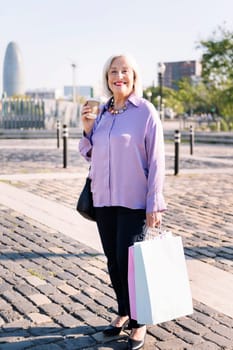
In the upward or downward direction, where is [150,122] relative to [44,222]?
upward

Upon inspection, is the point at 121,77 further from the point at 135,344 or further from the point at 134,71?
the point at 135,344

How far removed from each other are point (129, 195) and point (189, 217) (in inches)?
175

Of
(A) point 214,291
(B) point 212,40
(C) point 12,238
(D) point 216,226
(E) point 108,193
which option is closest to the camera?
(E) point 108,193

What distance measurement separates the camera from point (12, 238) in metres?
6.23

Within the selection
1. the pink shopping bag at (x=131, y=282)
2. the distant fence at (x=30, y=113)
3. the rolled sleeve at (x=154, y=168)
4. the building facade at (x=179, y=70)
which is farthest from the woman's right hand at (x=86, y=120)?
the building facade at (x=179, y=70)

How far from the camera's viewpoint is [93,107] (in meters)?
3.45

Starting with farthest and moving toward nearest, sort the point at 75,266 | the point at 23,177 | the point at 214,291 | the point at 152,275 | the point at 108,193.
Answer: the point at 23,177 < the point at 75,266 < the point at 214,291 < the point at 108,193 < the point at 152,275

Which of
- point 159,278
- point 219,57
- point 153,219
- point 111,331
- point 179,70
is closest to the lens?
point 159,278

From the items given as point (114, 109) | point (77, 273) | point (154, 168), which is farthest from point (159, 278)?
point (77, 273)

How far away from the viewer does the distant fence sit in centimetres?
3328

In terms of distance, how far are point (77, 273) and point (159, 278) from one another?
1919mm

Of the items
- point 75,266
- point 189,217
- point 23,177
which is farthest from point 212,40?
point 75,266

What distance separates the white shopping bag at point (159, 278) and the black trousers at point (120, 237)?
19 centimetres

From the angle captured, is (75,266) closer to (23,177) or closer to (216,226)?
(216,226)
